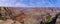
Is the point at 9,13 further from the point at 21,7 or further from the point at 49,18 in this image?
the point at 49,18

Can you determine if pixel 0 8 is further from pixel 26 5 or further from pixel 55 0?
pixel 55 0

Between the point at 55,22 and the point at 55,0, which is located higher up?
the point at 55,0

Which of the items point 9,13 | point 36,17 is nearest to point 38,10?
point 36,17

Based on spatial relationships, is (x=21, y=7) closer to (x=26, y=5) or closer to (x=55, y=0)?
(x=26, y=5)

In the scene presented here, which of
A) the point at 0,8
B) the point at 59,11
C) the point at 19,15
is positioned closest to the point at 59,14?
the point at 59,11
